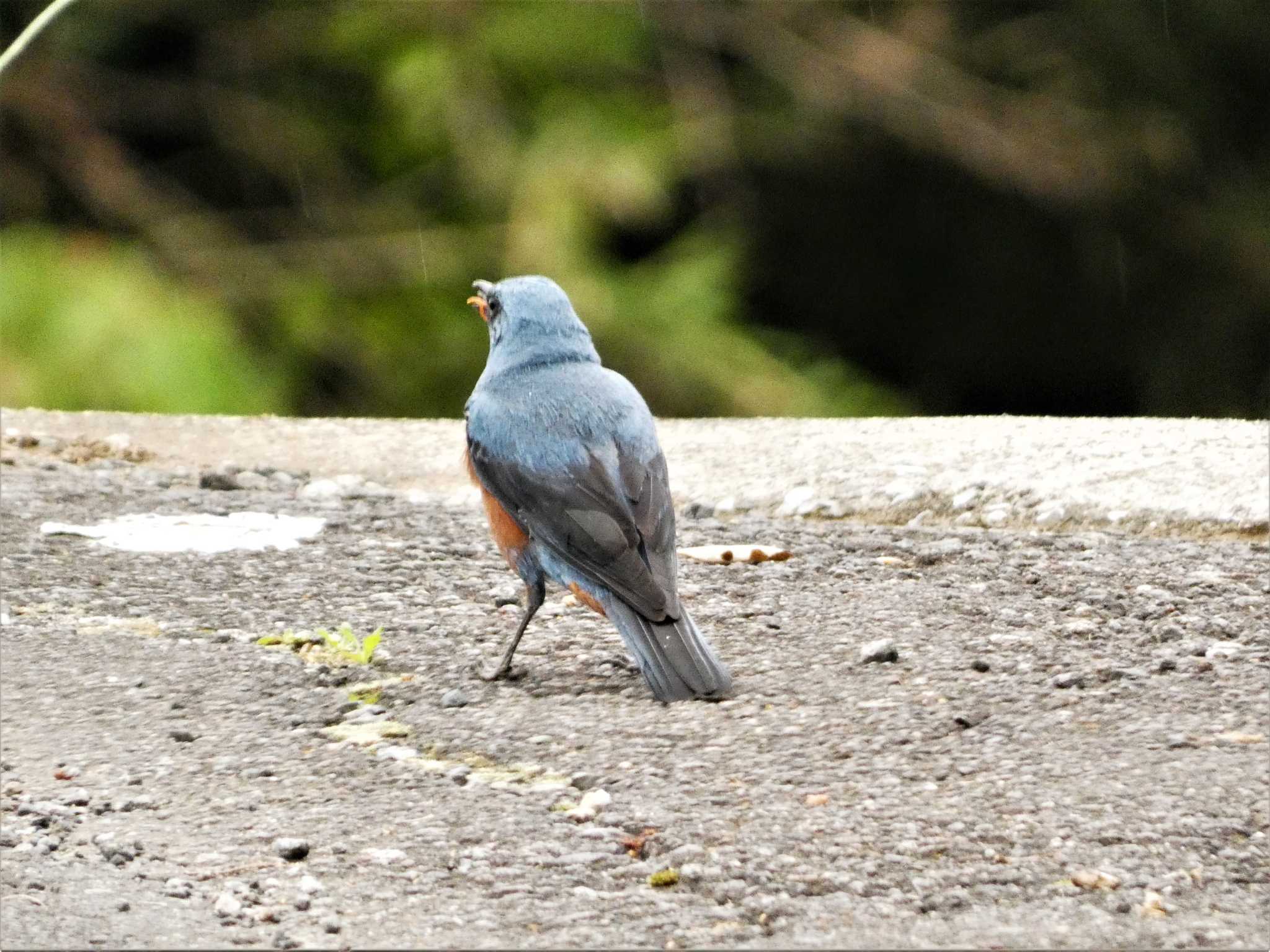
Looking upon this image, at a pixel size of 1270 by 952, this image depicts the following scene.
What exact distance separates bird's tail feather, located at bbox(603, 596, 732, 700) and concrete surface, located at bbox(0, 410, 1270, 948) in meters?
0.04

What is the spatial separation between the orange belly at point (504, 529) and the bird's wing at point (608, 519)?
0.03 m

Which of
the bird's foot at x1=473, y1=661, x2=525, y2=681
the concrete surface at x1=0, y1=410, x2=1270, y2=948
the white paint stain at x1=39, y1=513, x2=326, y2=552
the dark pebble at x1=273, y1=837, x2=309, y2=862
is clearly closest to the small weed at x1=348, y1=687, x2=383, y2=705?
the concrete surface at x1=0, y1=410, x2=1270, y2=948

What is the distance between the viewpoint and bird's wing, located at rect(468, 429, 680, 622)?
2.72 m

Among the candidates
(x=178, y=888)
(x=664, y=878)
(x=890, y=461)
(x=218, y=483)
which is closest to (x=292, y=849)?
(x=178, y=888)

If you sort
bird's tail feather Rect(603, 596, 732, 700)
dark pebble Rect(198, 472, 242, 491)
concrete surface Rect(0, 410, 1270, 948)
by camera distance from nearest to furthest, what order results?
concrete surface Rect(0, 410, 1270, 948)
bird's tail feather Rect(603, 596, 732, 700)
dark pebble Rect(198, 472, 242, 491)

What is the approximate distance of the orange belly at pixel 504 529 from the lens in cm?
291

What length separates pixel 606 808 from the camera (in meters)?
2.31

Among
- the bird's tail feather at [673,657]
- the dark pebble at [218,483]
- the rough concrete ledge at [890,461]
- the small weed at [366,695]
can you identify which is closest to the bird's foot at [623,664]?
the bird's tail feather at [673,657]

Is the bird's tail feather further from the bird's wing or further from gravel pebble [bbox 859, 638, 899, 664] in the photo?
gravel pebble [bbox 859, 638, 899, 664]

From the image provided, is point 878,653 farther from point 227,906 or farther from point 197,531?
point 197,531

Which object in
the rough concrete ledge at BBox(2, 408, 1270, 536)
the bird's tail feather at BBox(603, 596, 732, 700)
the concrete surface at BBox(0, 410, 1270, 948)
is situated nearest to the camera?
the concrete surface at BBox(0, 410, 1270, 948)

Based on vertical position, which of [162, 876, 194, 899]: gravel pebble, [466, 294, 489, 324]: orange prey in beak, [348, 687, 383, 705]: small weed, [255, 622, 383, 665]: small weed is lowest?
[162, 876, 194, 899]: gravel pebble

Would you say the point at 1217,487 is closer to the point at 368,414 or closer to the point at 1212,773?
the point at 1212,773

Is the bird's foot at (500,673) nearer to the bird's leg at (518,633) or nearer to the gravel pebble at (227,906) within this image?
the bird's leg at (518,633)
